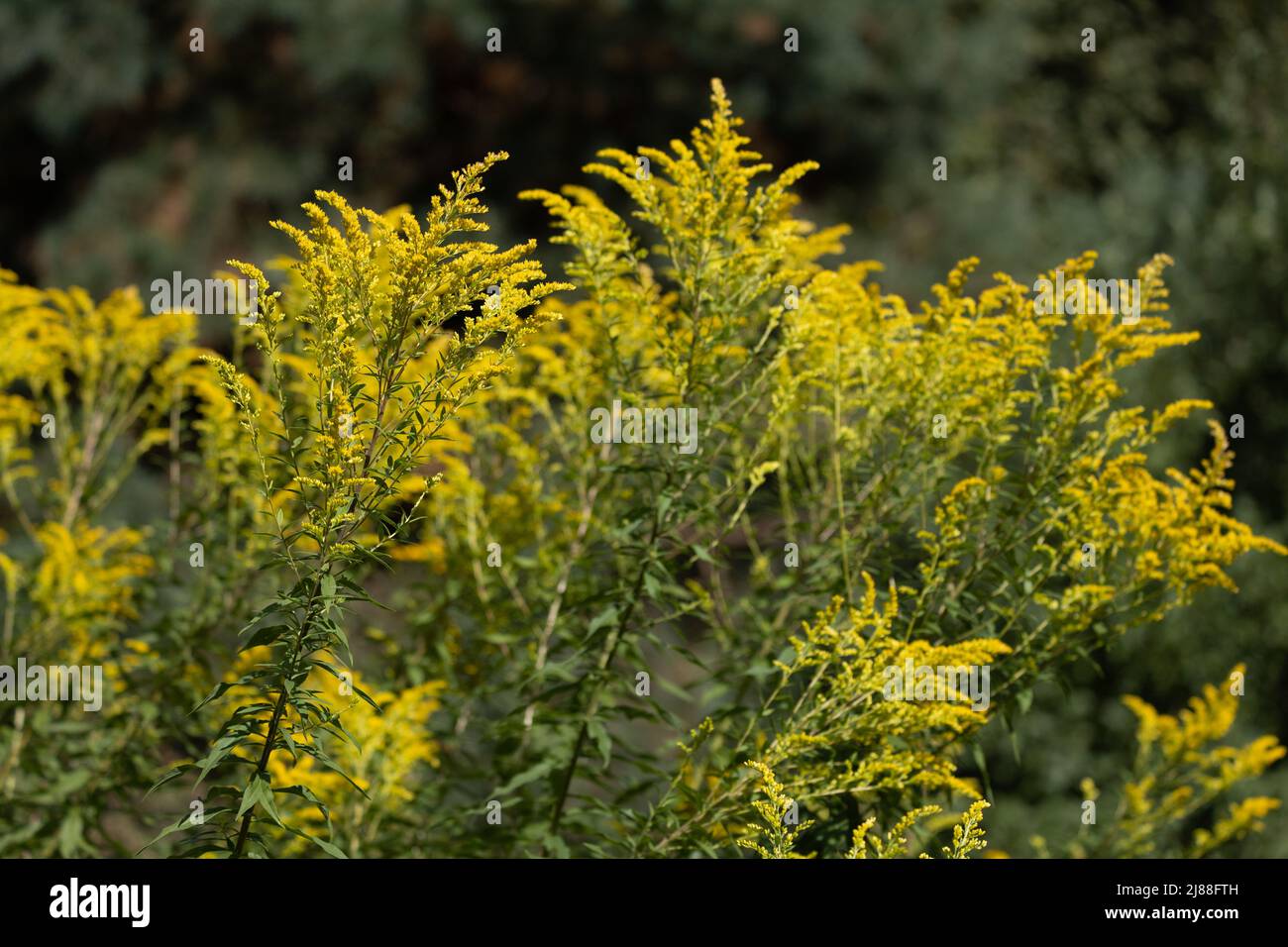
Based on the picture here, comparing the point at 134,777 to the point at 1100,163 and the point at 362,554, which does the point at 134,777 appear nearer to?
the point at 362,554

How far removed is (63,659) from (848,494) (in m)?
2.81

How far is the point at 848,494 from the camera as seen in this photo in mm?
4918

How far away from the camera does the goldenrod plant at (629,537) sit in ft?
10.7

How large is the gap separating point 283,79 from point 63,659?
8.73 m

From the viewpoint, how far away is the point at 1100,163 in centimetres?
1545

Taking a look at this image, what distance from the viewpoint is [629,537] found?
427 centimetres

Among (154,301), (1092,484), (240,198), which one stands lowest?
(1092,484)

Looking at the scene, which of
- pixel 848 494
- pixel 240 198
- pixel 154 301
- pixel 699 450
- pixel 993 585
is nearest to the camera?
pixel 699 450

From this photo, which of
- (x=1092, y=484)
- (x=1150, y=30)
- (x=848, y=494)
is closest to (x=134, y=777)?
(x=848, y=494)

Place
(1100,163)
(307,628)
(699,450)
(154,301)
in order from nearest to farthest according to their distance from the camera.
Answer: (307,628) < (699,450) < (154,301) < (1100,163)

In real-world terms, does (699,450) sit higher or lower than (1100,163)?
lower

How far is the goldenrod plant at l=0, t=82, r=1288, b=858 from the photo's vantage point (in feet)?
10.7

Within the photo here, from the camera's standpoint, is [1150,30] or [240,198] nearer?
[240,198]

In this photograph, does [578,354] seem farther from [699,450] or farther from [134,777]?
[134,777]
